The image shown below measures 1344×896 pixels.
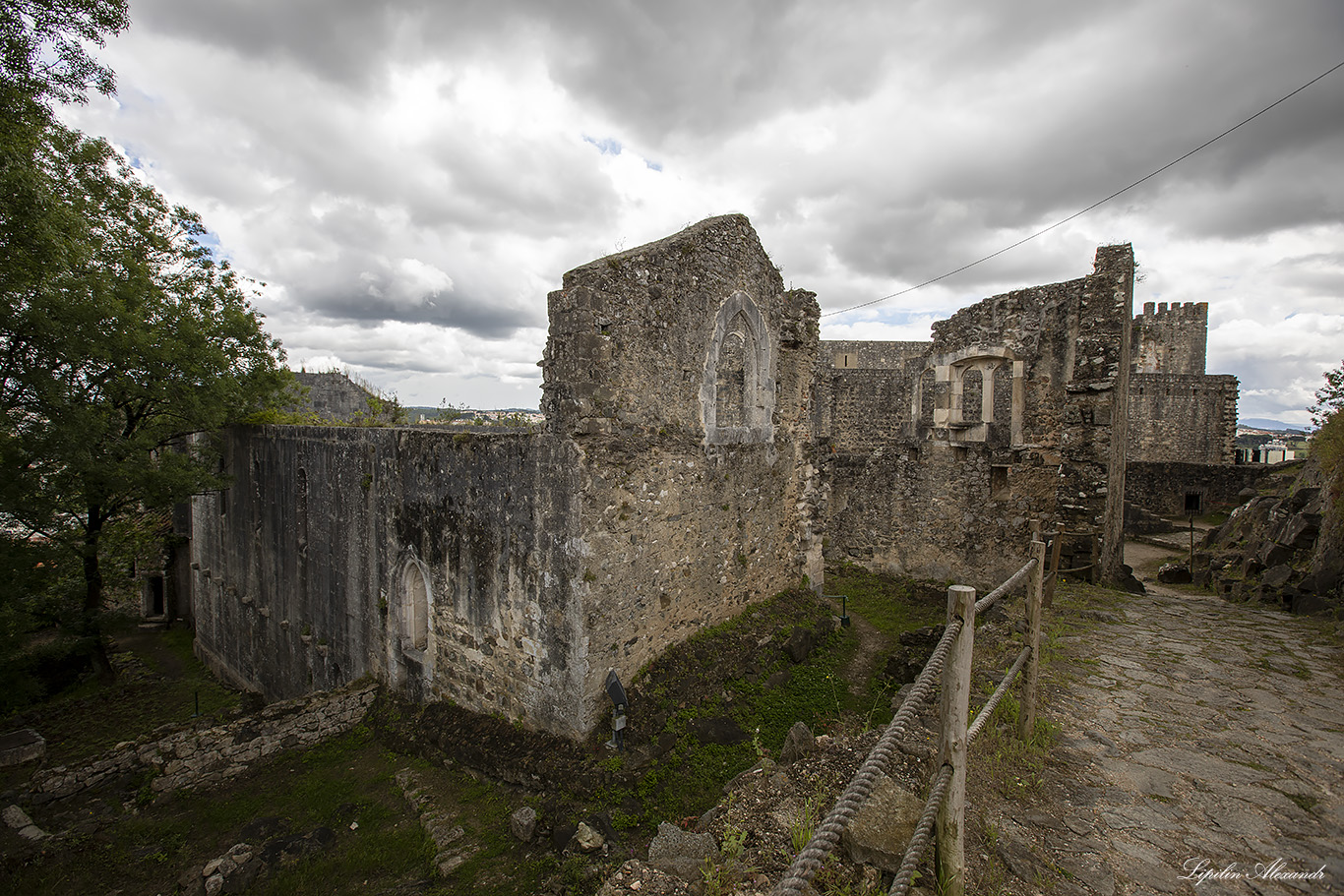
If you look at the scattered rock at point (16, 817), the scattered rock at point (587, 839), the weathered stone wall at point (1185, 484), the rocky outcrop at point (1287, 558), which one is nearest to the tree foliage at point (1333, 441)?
the rocky outcrop at point (1287, 558)

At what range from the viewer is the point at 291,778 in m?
7.39

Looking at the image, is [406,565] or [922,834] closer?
[922,834]

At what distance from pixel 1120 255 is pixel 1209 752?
8.90 m

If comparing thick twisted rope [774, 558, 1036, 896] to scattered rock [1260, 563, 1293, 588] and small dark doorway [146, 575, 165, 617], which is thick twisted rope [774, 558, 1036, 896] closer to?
scattered rock [1260, 563, 1293, 588]

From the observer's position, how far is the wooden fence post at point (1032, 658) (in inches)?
165

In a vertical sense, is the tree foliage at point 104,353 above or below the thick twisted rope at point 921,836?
above

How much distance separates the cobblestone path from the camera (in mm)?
2979

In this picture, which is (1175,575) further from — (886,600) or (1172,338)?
(1172,338)

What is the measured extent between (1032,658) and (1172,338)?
34067mm

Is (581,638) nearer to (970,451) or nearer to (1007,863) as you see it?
(1007,863)

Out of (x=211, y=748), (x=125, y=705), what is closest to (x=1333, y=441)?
(x=211, y=748)

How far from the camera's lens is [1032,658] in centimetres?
432

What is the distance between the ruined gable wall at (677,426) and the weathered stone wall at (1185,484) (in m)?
17.1

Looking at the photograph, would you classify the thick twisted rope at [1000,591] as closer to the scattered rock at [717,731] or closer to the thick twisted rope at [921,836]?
the thick twisted rope at [921,836]
